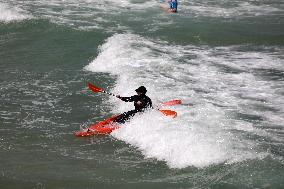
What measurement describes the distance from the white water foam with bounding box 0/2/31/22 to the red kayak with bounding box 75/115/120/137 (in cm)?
1483

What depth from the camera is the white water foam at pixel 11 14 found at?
24703 mm

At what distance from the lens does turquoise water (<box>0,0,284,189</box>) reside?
9.02m

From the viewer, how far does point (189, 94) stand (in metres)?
14.2

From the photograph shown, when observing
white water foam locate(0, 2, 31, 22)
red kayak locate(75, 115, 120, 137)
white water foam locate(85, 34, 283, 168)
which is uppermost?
white water foam locate(0, 2, 31, 22)

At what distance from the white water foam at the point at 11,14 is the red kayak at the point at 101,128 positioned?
14.8 m

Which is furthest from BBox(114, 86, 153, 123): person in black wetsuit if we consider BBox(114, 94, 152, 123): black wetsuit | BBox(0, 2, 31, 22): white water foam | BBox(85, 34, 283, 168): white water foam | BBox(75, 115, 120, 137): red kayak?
BBox(0, 2, 31, 22): white water foam

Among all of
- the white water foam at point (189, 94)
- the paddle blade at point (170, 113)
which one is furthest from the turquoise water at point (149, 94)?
the paddle blade at point (170, 113)

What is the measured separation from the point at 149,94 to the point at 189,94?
1233mm

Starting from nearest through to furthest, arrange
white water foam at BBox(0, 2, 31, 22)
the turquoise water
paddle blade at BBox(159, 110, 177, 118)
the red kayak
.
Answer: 1. the turquoise water
2. the red kayak
3. paddle blade at BBox(159, 110, 177, 118)
4. white water foam at BBox(0, 2, 31, 22)

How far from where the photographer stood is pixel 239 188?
823 cm

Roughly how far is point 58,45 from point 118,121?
950 cm

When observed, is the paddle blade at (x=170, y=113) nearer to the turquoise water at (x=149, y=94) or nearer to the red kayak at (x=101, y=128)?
the turquoise water at (x=149, y=94)

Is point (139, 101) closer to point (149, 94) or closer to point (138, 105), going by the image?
point (138, 105)

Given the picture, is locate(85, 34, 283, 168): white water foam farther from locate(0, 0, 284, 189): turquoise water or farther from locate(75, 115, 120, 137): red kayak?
locate(75, 115, 120, 137): red kayak
